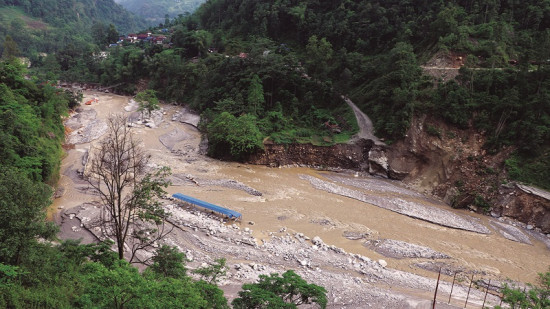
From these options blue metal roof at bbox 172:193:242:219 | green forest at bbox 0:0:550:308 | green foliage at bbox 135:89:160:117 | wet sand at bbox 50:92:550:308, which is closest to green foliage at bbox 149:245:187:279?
green forest at bbox 0:0:550:308

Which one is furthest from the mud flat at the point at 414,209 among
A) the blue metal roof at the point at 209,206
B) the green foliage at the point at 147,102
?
the green foliage at the point at 147,102

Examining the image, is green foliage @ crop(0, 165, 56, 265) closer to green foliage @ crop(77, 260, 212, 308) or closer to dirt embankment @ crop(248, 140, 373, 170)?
green foliage @ crop(77, 260, 212, 308)

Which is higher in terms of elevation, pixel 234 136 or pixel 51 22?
pixel 51 22

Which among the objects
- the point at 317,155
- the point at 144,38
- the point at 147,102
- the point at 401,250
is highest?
the point at 144,38

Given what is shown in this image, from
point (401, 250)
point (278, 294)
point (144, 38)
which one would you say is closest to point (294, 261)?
point (401, 250)

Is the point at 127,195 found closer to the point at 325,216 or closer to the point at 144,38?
the point at 325,216

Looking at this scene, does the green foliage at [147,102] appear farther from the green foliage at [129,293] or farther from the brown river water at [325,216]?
the green foliage at [129,293]
